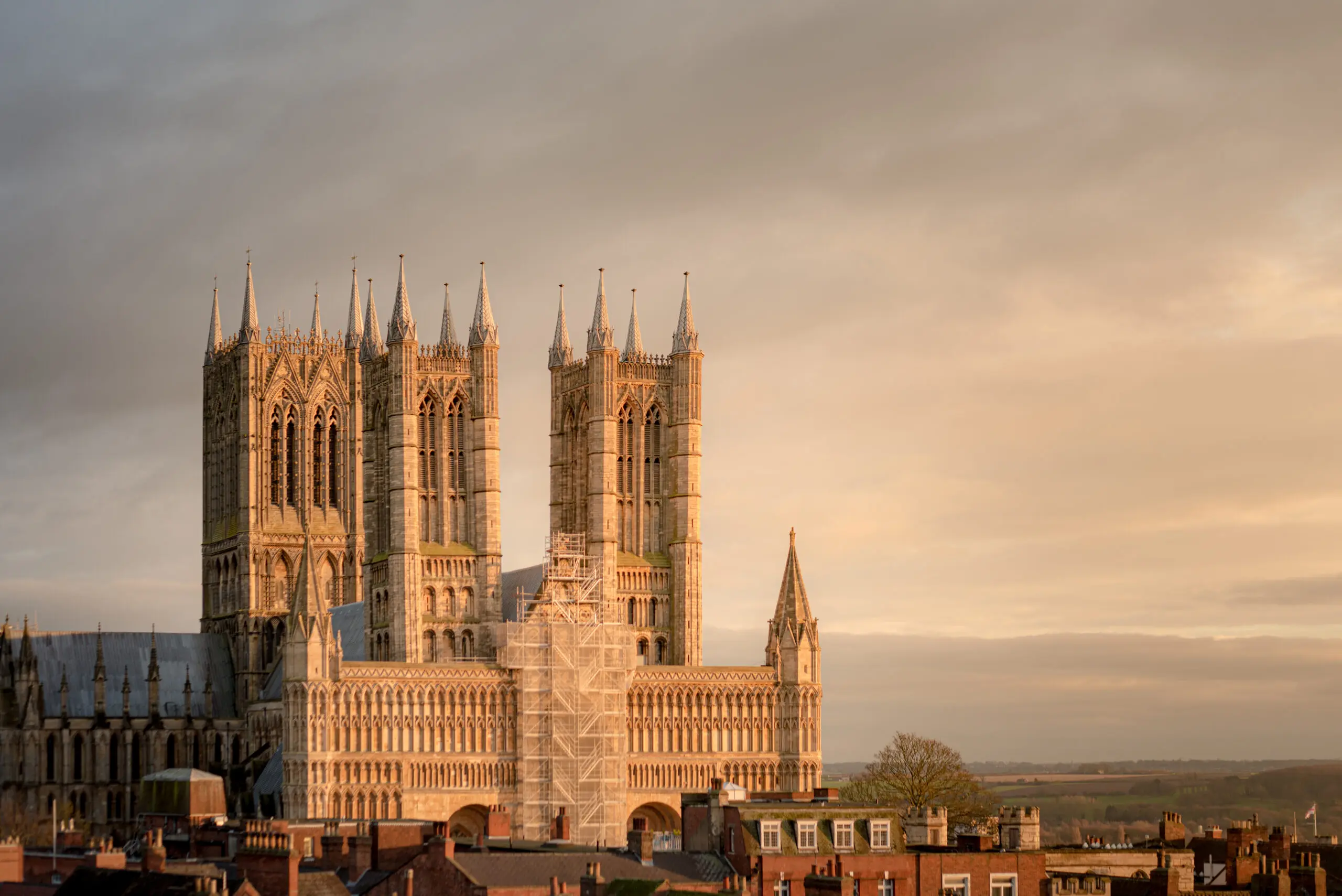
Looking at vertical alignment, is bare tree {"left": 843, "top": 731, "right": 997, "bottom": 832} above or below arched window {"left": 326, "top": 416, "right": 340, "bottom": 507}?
below

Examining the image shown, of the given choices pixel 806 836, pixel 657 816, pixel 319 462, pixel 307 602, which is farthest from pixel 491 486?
pixel 806 836

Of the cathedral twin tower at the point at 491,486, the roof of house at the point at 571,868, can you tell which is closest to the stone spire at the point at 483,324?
the cathedral twin tower at the point at 491,486

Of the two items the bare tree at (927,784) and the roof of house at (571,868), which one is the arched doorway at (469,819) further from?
the roof of house at (571,868)

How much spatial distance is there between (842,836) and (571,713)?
53.2 m

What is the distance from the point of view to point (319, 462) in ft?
→ 518

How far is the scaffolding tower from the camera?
5049 inches

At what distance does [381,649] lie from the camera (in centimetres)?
13412

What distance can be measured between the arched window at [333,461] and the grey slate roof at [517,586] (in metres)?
18.7

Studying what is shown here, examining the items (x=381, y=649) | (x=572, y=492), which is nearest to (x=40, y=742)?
(x=381, y=649)

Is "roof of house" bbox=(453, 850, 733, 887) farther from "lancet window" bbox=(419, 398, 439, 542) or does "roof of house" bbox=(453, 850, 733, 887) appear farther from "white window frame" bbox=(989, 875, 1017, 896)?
"lancet window" bbox=(419, 398, 439, 542)

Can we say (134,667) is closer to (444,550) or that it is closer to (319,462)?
(319,462)

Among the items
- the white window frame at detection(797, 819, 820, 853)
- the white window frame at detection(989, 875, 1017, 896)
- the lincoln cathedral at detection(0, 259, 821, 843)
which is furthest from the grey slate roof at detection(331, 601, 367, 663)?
the white window frame at detection(989, 875, 1017, 896)

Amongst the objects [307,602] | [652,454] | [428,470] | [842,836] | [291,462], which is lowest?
[842,836]

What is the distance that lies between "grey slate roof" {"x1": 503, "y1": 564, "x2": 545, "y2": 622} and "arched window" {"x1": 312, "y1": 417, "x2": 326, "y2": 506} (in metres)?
19.1
